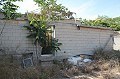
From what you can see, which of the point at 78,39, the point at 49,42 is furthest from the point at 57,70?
the point at 78,39

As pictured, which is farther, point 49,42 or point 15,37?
point 49,42

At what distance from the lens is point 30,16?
1256 cm

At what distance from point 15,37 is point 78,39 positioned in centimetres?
479

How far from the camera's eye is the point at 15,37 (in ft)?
39.0

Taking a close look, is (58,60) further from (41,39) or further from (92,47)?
(92,47)

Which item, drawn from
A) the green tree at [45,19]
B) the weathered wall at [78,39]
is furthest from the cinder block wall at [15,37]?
the weathered wall at [78,39]

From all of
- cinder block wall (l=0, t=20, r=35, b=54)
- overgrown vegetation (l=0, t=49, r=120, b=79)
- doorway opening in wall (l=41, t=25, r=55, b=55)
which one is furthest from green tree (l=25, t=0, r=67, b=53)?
overgrown vegetation (l=0, t=49, r=120, b=79)

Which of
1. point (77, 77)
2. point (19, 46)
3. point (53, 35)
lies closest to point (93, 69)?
point (77, 77)

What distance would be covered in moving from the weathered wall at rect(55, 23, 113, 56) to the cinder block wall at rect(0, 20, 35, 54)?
2.25 metres

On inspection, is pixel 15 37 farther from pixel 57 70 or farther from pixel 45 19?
pixel 57 70

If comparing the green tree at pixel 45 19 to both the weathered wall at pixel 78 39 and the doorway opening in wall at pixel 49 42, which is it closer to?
the doorway opening in wall at pixel 49 42

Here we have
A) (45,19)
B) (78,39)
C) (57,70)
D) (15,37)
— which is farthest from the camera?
(78,39)

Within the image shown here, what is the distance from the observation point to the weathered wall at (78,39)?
13.9 metres

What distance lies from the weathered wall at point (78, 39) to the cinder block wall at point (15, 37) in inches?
88.5
